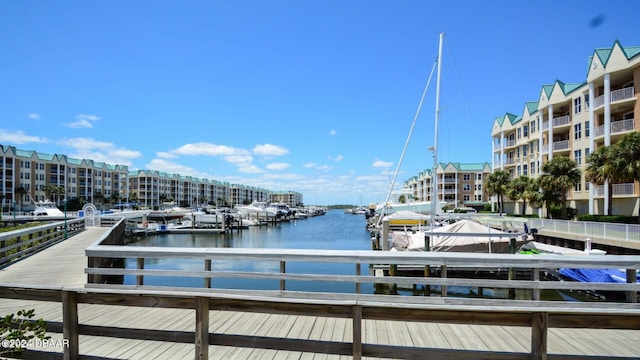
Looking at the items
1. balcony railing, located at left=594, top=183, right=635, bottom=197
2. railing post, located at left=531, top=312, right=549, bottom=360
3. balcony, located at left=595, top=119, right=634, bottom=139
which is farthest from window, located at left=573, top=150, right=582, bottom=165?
railing post, located at left=531, top=312, right=549, bottom=360

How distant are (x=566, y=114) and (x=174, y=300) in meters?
48.5

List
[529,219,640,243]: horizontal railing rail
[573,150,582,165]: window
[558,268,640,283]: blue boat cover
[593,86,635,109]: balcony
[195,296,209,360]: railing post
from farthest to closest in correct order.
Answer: [573,150,582,165]: window < [593,86,635,109]: balcony < [529,219,640,243]: horizontal railing rail < [558,268,640,283]: blue boat cover < [195,296,209,360]: railing post

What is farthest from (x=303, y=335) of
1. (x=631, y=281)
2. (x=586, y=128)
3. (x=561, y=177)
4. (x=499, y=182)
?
(x=499, y=182)

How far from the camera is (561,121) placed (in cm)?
4003

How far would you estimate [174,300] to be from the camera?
3.64m

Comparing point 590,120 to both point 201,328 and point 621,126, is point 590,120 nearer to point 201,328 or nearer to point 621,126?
point 621,126

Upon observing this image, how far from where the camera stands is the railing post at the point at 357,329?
10.5 feet

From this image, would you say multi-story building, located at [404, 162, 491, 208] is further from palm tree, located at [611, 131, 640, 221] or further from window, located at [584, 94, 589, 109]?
palm tree, located at [611, 131, 640, 221]

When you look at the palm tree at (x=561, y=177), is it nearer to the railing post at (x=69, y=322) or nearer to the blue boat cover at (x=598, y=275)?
the blue boat cover at (x=598, y=275)

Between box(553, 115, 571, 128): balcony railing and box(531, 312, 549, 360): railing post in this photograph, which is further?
box(553, 115, 571, 128): balcony railing

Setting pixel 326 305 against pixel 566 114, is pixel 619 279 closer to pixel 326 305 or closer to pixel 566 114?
pixel 326 305

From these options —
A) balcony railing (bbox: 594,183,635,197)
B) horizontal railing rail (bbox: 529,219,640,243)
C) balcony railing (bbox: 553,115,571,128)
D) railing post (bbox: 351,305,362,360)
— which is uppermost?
balcony railing (bbox: 553,115,571,128)

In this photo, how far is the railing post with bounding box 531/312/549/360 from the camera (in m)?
3.04

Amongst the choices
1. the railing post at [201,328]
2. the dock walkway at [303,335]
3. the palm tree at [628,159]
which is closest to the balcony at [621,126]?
the palm tree at [628,159]
